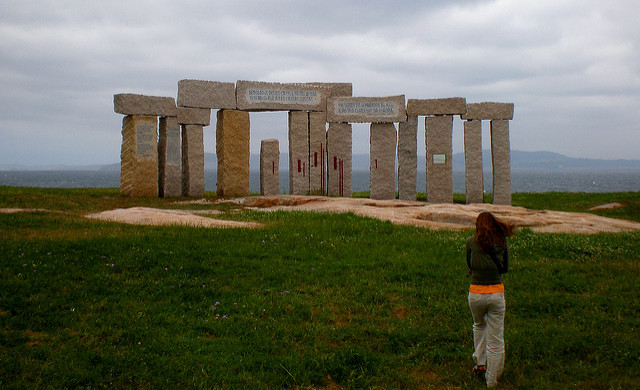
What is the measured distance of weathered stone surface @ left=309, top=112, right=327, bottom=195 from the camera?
2448 centimetres

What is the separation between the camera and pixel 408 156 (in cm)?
2512

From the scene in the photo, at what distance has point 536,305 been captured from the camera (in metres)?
8.55

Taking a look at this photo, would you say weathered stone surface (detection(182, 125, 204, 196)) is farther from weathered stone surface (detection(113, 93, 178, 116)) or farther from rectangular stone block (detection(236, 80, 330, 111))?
rectangular stone block (detection(236, 80, 330, 111))

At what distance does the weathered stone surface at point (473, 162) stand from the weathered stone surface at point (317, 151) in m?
6.00

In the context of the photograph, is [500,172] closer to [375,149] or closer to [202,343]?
[375,149]

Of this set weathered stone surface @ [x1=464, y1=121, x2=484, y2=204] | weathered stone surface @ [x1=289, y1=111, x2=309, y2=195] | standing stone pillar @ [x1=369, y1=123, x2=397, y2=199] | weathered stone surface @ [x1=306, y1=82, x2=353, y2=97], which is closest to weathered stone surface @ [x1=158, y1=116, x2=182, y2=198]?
weathered stone surface @ [x1=289, y1=111, x2=309, y2=195]

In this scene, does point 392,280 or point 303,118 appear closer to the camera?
point 392,280

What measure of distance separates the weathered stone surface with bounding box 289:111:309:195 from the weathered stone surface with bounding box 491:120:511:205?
7.86 m

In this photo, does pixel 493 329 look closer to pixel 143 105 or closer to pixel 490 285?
pixel 490 285

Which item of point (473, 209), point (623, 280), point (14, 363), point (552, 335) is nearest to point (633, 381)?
point (552, 335)

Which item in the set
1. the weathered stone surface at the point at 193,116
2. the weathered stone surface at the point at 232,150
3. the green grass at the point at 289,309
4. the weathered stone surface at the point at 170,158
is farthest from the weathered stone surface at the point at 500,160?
the weathered stone surface at the point at 170,158

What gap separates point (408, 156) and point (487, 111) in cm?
375

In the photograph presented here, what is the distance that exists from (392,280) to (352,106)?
51.0 feet

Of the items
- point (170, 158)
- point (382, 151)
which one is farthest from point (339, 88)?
point (170, 158)
